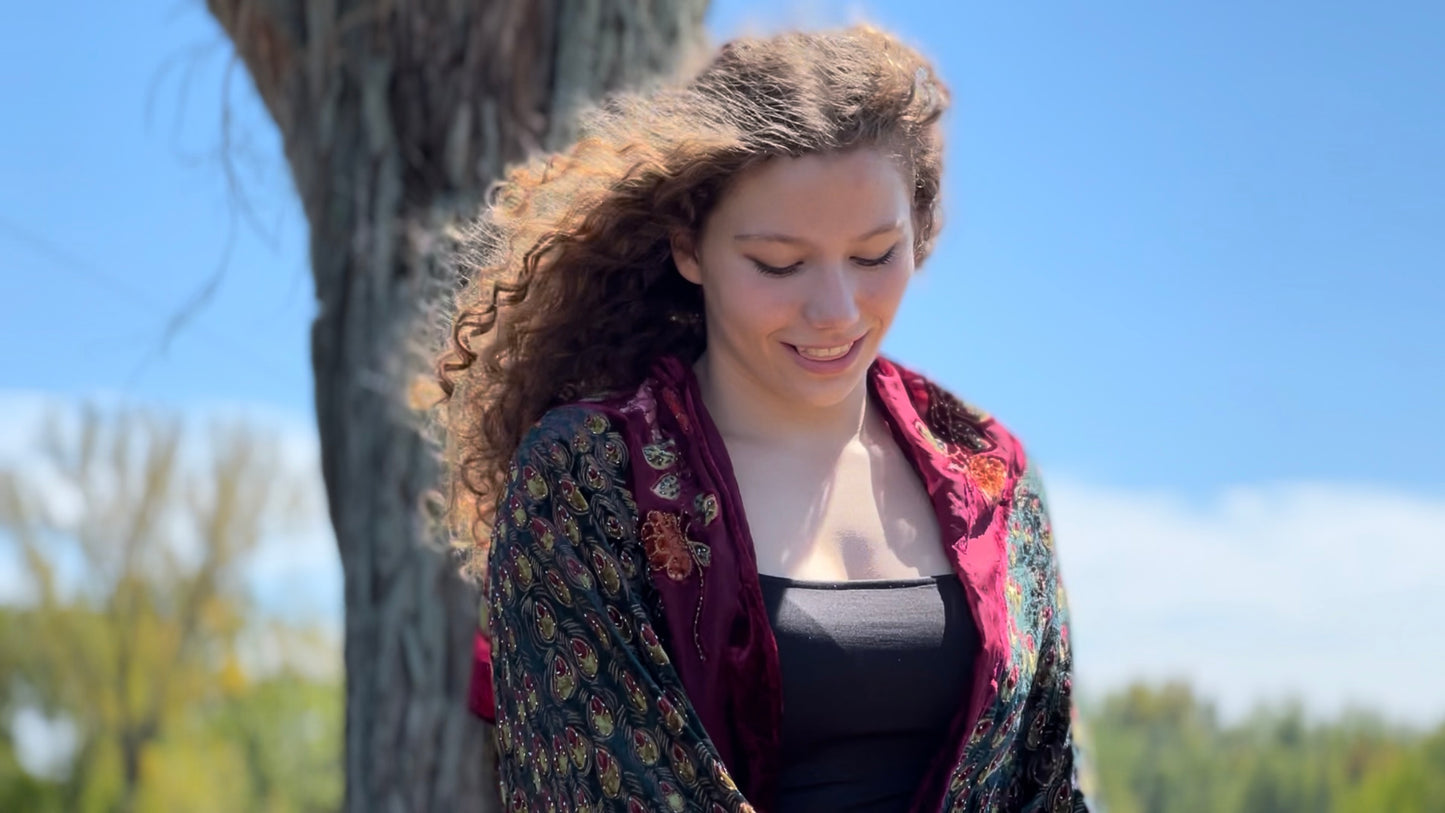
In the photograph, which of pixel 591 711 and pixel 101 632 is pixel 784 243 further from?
pixel 101 632

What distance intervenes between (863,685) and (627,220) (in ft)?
2.02

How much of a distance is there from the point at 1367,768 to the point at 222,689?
8711 mm

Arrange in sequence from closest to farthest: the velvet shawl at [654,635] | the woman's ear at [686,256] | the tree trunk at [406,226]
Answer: the velvet shawl at [654,635]
the woman's ear at [686,256]
the tree trunk at [406,226]

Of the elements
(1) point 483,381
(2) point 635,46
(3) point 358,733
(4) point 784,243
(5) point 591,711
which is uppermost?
(2) point 635,46

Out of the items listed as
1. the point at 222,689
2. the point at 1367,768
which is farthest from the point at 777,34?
the point at 222,689

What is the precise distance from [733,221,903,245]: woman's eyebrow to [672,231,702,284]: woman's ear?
105mm

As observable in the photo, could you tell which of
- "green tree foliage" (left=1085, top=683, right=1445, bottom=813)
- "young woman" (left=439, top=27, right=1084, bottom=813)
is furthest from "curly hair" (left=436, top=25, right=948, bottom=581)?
"green tree foliage" (left=1085, top=683, right=1445, bottom=813)

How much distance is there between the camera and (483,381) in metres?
1.98

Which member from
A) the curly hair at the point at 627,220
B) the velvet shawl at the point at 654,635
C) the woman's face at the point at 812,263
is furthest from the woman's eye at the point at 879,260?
the velvet shawl at the point at 654,635

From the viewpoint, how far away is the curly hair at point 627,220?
1.75 m

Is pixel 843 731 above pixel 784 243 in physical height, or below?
below

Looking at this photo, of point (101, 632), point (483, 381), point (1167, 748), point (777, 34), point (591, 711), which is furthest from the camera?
point (101, 632)

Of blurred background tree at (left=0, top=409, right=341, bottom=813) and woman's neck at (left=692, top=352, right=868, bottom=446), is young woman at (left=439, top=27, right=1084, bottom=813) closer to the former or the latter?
woman's neck at (left=692, top=352, right=868, bottom=446)

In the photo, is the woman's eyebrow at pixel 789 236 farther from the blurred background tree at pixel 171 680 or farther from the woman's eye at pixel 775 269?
the blurred background tree at pixel 171 680
